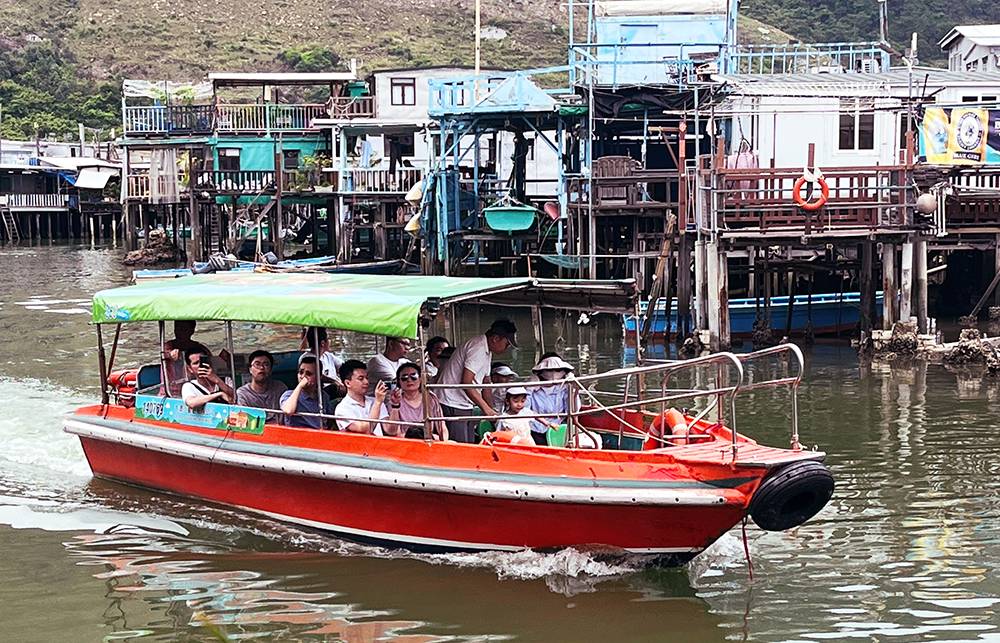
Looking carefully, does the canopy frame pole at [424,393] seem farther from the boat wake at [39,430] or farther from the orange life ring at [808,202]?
the orange life ring at [808,202]

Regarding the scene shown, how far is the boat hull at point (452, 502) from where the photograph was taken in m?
10.3

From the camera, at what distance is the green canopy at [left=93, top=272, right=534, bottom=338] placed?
37.7ft

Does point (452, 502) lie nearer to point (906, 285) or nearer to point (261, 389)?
point (261, 389)

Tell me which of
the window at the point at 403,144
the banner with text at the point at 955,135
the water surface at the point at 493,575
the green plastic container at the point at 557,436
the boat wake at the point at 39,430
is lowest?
the water surface at the point at 493,575

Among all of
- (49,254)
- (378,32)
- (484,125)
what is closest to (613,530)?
(484,125)

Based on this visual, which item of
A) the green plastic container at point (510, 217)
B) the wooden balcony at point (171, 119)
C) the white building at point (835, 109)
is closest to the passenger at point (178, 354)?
the white building at point (835, 109)

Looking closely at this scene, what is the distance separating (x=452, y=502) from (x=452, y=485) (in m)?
0.25

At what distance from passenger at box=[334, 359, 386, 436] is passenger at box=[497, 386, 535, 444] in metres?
0.96

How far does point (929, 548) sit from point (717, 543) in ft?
6.23

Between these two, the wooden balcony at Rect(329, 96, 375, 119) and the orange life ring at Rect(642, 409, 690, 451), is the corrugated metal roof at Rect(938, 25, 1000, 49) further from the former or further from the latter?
the orange life ring at Rect(642, 409, 690, 451)

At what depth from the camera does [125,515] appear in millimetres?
13281

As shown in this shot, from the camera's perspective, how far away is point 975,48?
39.4 meters

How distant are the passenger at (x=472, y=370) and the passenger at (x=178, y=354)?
2957 mm

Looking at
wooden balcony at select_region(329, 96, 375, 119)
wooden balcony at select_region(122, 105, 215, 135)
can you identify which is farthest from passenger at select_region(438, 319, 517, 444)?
wooden balcony at select_region(122, 105, 215, 135)
